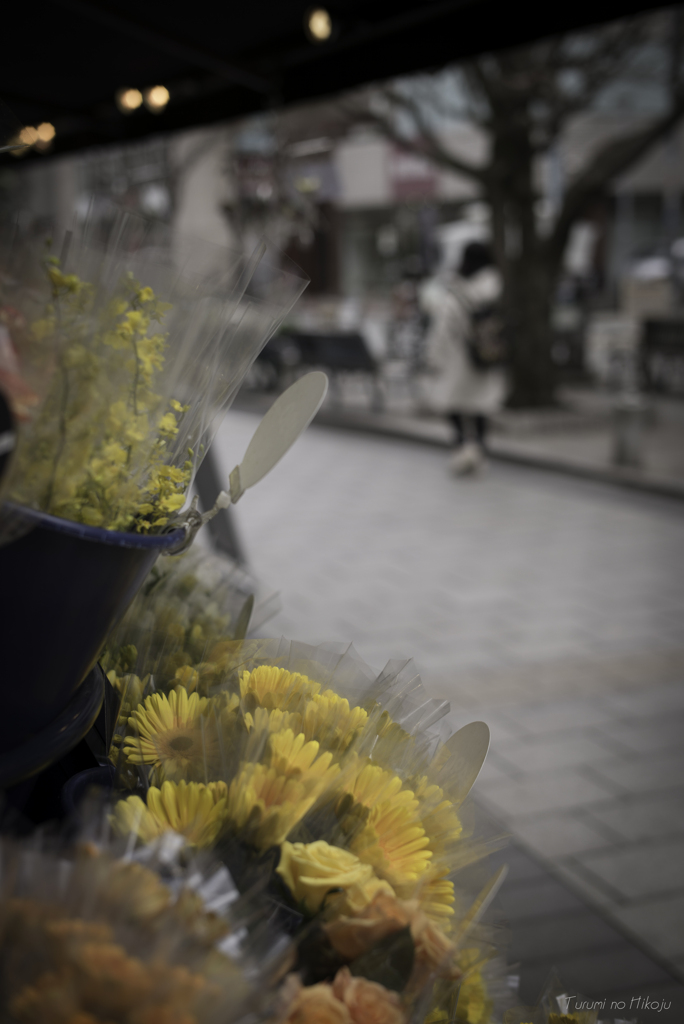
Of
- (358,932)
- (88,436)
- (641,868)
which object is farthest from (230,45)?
(358,932)

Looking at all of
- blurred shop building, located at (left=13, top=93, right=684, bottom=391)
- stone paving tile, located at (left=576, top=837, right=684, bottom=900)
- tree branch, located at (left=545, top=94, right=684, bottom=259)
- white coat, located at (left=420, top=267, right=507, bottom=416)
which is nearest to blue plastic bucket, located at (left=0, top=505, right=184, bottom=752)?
blurred shop building, located at (left=13, top=93, right=684, bottom=391)

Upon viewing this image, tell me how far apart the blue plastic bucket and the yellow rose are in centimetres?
22

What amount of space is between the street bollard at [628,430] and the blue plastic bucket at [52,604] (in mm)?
8163

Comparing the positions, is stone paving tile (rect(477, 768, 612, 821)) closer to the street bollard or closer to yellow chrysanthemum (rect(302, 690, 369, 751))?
yellow chrysanthemum (rect(302, 690, 369, 751))

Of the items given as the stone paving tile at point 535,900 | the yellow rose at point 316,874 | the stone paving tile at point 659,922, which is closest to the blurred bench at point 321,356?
the stone paving tile at point 535,900

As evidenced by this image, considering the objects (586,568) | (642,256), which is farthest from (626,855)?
(642,256)

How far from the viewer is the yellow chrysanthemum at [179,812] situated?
674 millimetres

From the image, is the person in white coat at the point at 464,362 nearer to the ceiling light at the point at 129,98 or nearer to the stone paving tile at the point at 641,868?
the ceiling light at the point at 129,98

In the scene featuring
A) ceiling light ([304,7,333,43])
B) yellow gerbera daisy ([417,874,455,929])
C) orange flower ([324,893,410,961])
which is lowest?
yellow gerbera daisy ([417,874,455,929])

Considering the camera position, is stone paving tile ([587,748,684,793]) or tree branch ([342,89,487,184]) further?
tree branch ([342,89,487,184])

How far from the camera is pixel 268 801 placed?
719mm

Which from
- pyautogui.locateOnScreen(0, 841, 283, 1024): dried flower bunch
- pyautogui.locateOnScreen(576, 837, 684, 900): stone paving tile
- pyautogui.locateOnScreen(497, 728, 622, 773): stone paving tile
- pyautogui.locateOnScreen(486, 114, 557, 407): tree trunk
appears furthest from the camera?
pyautogui.locateOnScreen(486, 114, 557, 407): tree trunk

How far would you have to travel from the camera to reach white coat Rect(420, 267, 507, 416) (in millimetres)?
8461

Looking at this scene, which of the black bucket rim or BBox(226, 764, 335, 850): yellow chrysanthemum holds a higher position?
the black bucket rim
